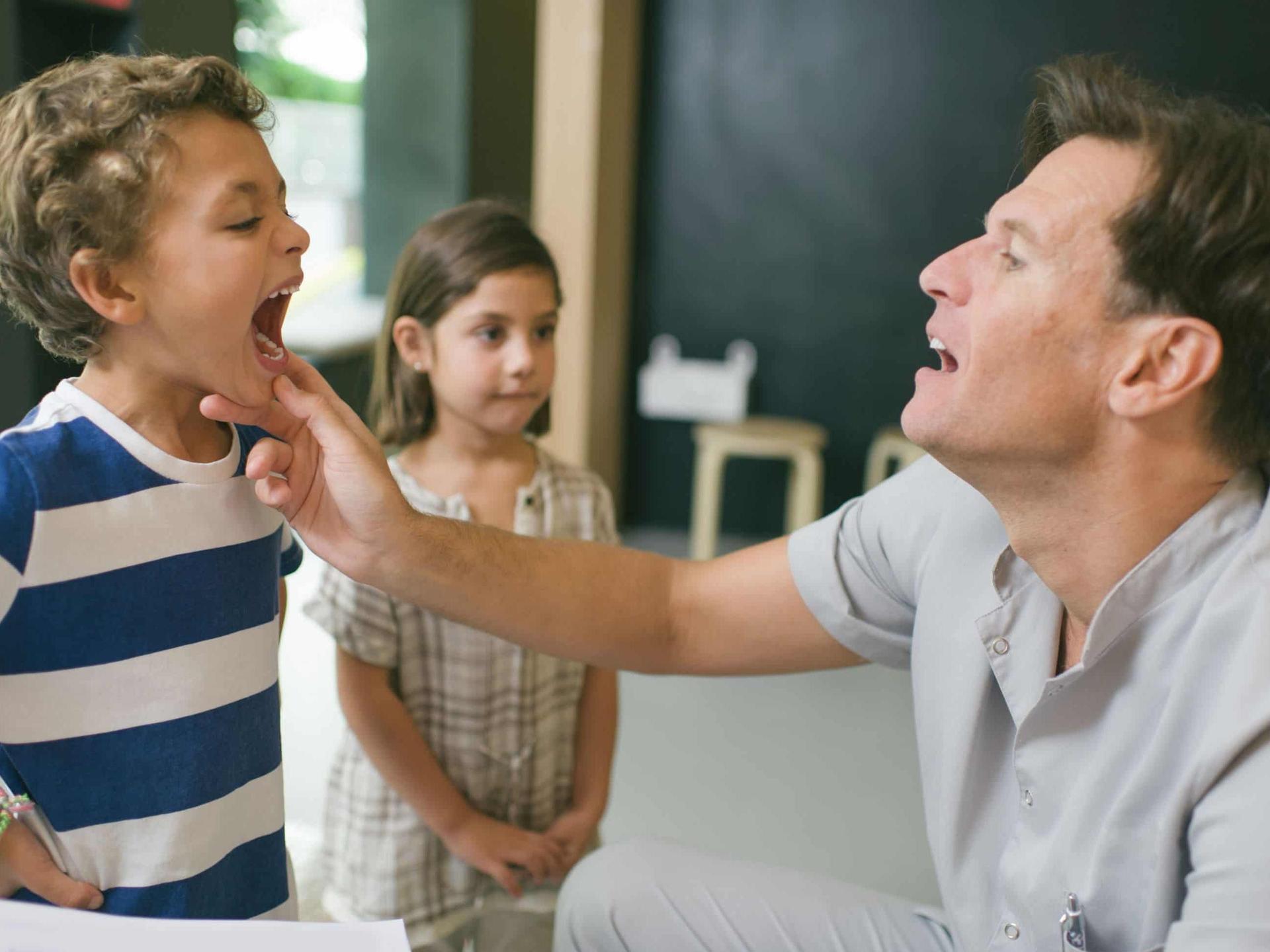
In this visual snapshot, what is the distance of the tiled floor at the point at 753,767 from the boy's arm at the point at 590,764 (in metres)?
0.54

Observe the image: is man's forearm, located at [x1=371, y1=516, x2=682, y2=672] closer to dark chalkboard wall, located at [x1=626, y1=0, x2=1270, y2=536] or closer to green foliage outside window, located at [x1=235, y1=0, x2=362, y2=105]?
dark chalkboard wall, located at [x1=626, y1=0, x2=1270, y2=536]

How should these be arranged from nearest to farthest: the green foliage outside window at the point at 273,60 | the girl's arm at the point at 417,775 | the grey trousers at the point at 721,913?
the grey trousers at the point at 721,913 < the girl's arm at the point at 417,775 < the green foliage outside window at the point at 273,60

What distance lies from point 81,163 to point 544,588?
2.07ft

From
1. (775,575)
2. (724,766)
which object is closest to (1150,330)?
(775,575)

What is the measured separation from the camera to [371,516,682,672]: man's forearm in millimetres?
1175

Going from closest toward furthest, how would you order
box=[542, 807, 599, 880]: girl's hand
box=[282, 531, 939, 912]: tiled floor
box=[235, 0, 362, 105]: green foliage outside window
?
box=[542, 807, 599, 880]: girl's hand → box=[282, 531, 939, 912]: tiled floor → box=[235, 0, 362, 105]: green foliage outside window

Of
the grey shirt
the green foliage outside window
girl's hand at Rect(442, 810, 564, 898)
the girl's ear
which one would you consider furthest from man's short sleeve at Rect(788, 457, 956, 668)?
the green foliage outside window

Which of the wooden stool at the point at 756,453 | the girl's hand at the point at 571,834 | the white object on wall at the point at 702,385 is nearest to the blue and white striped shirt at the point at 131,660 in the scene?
the girl's hand at the point at 571,834

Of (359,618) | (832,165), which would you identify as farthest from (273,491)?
(832,165)

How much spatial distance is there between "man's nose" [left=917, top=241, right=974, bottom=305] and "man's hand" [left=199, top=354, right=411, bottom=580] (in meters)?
0.56

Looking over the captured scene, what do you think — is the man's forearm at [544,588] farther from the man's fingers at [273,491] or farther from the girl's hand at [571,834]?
the girl's hand at [571,834]

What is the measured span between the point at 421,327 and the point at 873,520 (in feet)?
2.33

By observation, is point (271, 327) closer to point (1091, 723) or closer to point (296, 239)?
point (296, 239)

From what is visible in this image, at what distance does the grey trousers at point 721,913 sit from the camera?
128 centimetres
